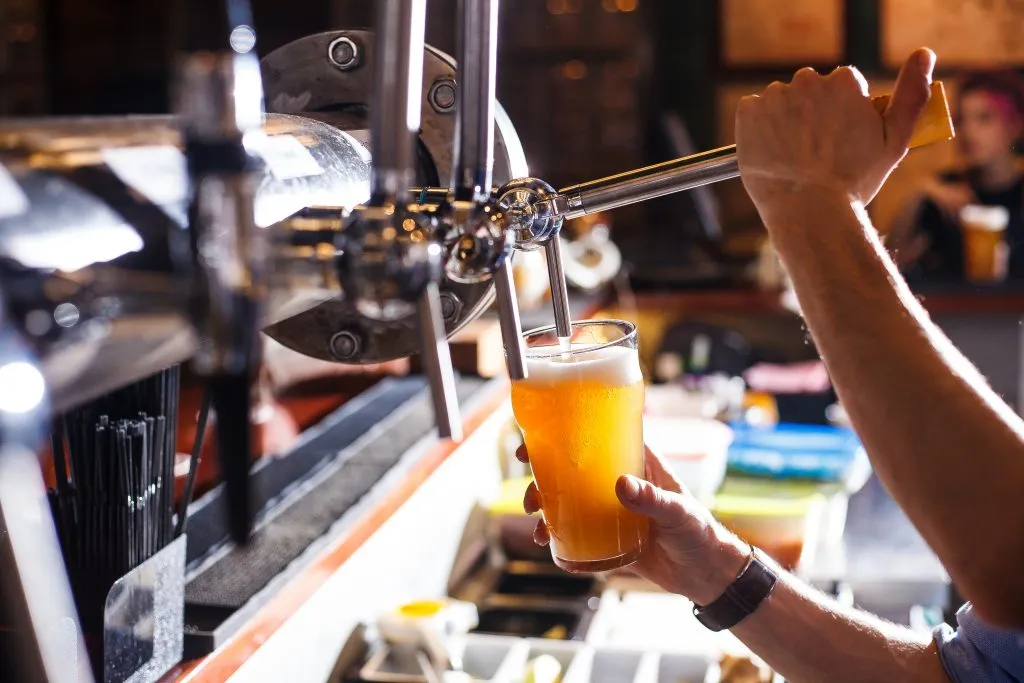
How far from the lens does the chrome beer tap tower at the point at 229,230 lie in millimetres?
567

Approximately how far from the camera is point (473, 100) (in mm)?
731

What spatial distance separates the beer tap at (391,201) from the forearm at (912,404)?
43 cm

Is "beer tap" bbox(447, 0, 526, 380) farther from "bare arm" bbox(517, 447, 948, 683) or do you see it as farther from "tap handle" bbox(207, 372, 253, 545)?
"bare arm" bbox(517, 447, 948, 683)

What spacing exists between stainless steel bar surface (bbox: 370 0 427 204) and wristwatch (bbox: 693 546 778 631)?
1093mm

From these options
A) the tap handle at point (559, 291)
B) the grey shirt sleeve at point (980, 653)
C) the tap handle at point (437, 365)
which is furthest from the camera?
the grey shirt sleeve at point (980, 653)

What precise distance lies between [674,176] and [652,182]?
0.06 feet

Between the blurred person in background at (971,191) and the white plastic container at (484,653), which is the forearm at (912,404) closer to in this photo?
the white plastic container at (484,653)

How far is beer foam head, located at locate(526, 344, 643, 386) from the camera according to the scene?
4.08ft

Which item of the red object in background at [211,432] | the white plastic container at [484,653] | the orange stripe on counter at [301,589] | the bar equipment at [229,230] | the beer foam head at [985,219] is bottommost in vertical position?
the white plastic container at [484,653]

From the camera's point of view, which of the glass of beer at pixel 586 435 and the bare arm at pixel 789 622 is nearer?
the glass of beer at pixel 586 435

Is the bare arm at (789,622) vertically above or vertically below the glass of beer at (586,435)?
below

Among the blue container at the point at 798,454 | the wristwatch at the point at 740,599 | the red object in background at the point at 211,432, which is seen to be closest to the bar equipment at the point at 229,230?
the wristwatch at the point at 740,599

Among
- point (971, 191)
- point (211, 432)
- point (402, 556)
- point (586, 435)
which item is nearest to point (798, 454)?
point (402, 556)

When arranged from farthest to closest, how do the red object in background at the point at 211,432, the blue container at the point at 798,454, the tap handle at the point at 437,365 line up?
the blue container at the point at 798,454
the red object in background at the point at 211,432
the tap handle at the point at 437,365
